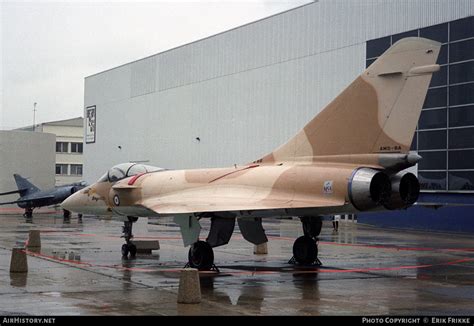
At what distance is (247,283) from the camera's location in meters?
14.0

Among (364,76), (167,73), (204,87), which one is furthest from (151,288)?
(167,73)

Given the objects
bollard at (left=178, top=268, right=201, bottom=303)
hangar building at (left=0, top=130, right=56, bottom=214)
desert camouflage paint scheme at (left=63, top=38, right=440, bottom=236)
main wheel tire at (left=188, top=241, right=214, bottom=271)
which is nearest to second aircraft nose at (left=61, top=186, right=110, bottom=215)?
desert camouflage paint scheme at (left=63, top=38, right=440, bottom=236)

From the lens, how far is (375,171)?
47.1 ft

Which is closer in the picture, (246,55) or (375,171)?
(375,171)

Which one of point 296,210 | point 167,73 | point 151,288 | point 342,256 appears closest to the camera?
point 151,288

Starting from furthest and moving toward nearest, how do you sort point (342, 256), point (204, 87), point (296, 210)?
point (204, 87) < point (342, 256) < point (296, 210)

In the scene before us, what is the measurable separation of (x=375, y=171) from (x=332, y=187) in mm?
935

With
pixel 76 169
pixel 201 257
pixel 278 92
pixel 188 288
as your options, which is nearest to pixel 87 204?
pixel 201 257

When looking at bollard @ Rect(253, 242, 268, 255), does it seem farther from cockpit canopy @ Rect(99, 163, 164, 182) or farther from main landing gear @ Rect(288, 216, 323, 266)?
cockpit canopy @ Rect(99, 163, 164, 182)

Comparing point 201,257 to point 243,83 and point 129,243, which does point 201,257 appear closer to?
point 129,243

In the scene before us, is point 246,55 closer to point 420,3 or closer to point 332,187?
point 420,3

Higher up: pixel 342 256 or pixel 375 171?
pixel 375 171

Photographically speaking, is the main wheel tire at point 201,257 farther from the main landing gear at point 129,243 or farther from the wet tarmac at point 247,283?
the main landing gear at point 129,243

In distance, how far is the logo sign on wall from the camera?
7138cm
